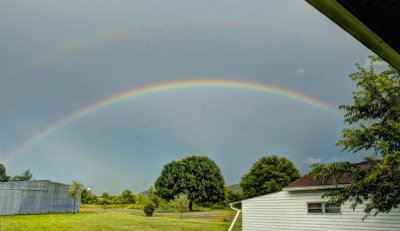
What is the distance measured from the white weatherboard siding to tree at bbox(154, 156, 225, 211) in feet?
111

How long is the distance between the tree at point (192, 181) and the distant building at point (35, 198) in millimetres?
16230

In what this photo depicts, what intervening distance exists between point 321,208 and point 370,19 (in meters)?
14.1

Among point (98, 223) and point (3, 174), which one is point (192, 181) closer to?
point (98, 223)

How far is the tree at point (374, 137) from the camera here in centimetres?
781

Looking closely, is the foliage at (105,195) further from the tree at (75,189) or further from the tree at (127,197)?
the tree at (75,189)

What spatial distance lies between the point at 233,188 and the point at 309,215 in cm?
4057

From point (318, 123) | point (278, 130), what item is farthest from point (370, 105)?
point (278, 130)

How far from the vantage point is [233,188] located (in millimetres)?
53625

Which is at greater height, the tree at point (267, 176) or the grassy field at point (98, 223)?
the tree at point (267, 176)

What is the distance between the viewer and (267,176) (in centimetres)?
4419

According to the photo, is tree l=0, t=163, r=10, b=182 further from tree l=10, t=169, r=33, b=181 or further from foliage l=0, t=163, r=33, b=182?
tree l=10, t=169, r=33, b=181

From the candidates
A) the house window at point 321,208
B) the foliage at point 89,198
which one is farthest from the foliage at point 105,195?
the house window at point 321,208

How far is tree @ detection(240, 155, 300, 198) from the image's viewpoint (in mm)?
43500

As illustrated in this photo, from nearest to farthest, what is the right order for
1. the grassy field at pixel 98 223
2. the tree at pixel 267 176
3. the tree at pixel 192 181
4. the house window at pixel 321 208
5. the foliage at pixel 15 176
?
the house window at pixel 321 208 < the grassy field at pixel 98 223 < the tree at pixel 267 176 < the tree at pixel 192 181 < the foliage at pixel 15 176
